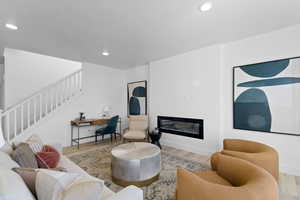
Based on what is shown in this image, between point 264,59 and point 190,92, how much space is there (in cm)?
155

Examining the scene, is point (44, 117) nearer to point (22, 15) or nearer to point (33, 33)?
point (33, 33)

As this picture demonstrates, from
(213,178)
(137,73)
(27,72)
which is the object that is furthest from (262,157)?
(27,72)

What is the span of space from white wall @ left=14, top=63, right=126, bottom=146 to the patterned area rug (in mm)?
930

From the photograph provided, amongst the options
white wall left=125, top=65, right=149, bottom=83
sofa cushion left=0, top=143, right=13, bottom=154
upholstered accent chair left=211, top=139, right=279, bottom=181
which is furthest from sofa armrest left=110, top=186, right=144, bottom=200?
white wall left=125, top=65, right=149, bottom=83

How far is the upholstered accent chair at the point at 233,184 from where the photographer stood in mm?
997

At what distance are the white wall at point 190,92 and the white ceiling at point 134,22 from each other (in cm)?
43

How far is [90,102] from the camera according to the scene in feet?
15.1

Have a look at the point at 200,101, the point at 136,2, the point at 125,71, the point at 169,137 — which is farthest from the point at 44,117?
the point at 200,101

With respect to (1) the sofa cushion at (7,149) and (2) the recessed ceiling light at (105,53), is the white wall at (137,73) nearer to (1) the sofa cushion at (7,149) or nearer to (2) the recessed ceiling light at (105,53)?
(2) the recessed ceiling light at (105,53)

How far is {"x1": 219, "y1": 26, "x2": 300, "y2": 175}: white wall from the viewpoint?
2393 millimetres

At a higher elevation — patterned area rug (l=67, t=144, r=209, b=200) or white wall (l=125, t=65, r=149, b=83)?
white wall (l=125, t=65, r=149, b=83)

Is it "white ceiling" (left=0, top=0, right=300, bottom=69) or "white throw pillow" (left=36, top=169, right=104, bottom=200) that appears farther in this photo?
"white ceiling" (left=0, top=0, right=300, bottom=69)

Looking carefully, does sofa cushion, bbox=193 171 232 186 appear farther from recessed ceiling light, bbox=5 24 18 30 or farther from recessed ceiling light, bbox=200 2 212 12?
recessed ceiling light, bbox=5 24 18 30

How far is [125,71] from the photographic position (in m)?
5.50
